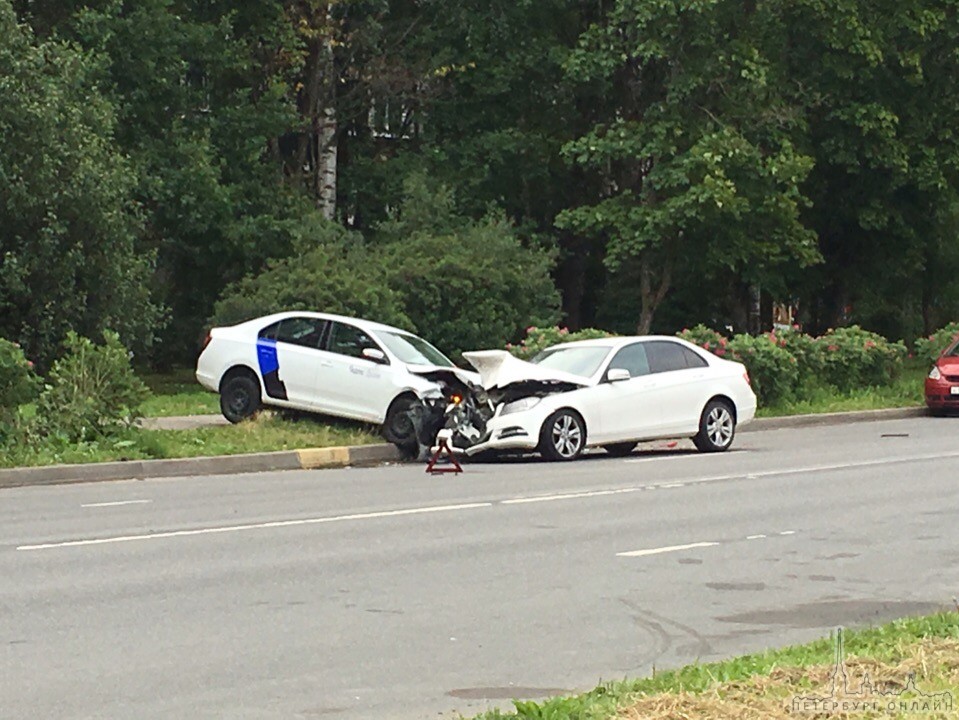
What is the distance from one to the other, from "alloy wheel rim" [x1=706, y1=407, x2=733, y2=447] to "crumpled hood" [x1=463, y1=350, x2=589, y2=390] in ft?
8.11

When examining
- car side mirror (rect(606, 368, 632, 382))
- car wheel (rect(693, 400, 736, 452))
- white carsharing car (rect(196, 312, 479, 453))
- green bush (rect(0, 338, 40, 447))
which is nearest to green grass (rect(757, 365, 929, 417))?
car wheel (rect(693, 400, 736, 452))

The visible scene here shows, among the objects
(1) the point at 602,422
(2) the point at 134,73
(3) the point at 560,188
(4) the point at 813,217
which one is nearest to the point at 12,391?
(1) the point at 602,422

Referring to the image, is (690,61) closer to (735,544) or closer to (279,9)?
(279,9)

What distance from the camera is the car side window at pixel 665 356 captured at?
74.6 ft

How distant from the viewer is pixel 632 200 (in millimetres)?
42500

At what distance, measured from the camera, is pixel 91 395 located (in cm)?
2094

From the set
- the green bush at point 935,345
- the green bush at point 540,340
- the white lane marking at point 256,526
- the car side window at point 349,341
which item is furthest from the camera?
the green bush at point 935,345

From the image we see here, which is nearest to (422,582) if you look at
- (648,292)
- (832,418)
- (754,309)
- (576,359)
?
(576,359)

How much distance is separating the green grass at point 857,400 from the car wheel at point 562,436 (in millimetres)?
8227

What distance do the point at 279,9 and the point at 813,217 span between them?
1710 cm

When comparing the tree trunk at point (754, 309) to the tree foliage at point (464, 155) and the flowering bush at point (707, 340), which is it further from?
the flowering bush at point (707, 340)

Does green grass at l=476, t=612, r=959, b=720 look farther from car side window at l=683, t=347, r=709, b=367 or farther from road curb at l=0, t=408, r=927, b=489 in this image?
car side window at l=683, t=347, r=709, b=367

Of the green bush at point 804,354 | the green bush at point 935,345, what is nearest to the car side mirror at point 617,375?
the green bush at point 804,354

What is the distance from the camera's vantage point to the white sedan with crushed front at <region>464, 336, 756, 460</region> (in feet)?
69.5
